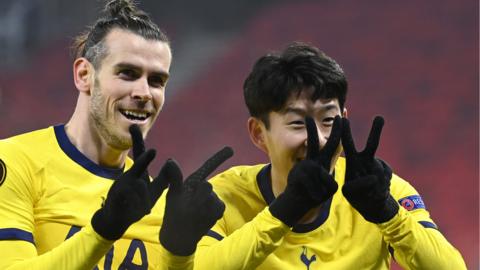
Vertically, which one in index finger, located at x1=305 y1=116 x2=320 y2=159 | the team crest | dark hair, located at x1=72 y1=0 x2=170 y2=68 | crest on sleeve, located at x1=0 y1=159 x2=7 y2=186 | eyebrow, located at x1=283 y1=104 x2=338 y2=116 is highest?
dark hair, located at x1=72 y1=0 x2=170 y2=68

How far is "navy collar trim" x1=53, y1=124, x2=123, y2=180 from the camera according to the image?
2498 millimetres

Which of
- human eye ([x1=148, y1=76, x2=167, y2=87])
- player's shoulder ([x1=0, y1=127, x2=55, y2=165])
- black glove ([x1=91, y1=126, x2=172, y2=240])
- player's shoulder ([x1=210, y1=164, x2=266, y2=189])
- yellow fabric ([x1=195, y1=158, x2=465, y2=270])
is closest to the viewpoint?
black glove ([x1=91, y1=126, x2=172, y2=240])

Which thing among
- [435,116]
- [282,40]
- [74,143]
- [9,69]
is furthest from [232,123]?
[74,143]

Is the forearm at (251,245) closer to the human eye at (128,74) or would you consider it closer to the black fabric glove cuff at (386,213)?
the black fabric glove cuff at (386,213)

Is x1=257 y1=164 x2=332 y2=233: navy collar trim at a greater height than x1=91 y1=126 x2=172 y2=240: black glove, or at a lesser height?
lesser

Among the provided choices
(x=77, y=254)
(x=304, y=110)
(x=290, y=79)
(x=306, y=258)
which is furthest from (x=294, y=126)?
(x=77, y=254)

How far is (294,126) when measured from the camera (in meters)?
2.44

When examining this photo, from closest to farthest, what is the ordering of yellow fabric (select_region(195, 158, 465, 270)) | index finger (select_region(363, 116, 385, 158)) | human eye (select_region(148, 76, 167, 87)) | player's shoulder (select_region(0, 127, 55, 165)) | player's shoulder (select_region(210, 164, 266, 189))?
index finger (select_region(363, 116, 385, 158))
yellow fabric (select_region(195, 158, 465, 270))
player's shoulder (select_region(0, 127, 55, 165))
human eye (select_region(148, 76, 167, 87))
player's shoulder (select_region(210, 164, 266, 189))

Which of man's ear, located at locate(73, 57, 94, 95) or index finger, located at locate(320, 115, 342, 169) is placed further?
man's ear, located at locate(73, 57, 94, 95)

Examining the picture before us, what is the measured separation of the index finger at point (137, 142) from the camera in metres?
2.14

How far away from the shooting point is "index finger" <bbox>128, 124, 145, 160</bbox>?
2141 millimetres

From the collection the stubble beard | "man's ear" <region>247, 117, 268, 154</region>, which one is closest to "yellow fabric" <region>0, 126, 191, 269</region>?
the stubble beard

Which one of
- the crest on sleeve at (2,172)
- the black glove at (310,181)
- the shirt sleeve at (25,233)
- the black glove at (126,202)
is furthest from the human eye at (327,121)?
the crest on sleeve at (2,172)

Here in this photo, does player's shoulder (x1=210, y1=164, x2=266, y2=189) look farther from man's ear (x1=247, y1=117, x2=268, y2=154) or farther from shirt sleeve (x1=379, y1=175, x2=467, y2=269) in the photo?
shirt sleeve (x1=379, y1=175, x2=467, y2=269)
